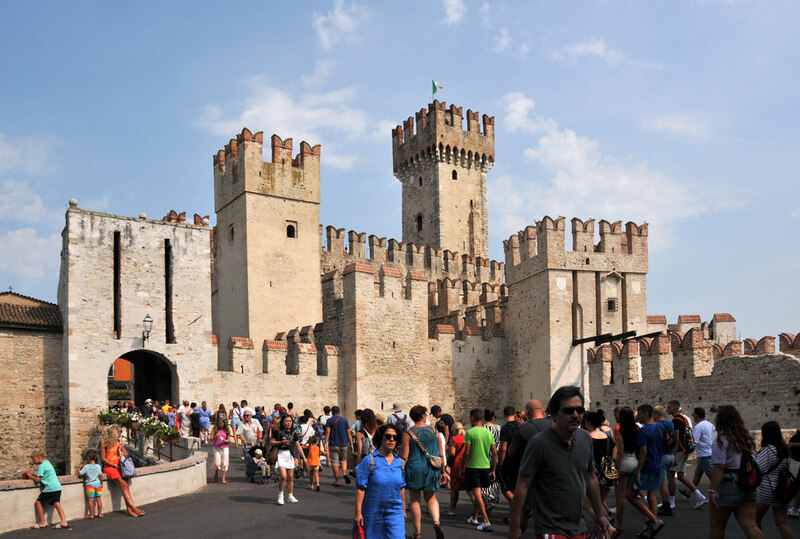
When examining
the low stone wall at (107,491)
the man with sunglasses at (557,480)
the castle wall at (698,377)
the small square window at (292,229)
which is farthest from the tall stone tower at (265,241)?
the man with sunglasses at (557,480)

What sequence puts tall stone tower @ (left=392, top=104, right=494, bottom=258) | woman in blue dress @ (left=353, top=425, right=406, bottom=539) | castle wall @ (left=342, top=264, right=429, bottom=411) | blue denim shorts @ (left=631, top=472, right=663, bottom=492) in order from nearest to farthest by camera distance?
1. woman in blue dress @ (left=353, top=425, right=406, bottom=539)
2. blue denim shorts @ (left=631, top=472, right=663, bottom=492)
3. castle wall @ (left=342, top=264, right=429, bottom=411)
4. tall stone tower @ (left=392, top=104, right=494, bottom=258)

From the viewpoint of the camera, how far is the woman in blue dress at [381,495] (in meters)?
7.92

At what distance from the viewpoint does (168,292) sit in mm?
27000

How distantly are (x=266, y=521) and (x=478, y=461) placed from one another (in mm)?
3530

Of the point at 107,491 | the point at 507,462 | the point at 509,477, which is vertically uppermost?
the point at 507,462

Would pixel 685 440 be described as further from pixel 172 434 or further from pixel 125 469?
pixel 172 434

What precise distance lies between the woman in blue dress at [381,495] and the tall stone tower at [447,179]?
39853 mm

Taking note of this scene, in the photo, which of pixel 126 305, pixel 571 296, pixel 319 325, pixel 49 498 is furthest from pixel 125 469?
pixel 571 296

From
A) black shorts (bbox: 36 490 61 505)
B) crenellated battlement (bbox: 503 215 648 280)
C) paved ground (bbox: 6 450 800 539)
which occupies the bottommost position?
paved ground (bbox: 6 450 800 539)

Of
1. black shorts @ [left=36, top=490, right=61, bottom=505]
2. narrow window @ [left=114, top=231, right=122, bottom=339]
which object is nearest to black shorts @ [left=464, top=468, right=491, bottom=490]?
black shorts @ [left=36, top=490, right=61, bottom=505]

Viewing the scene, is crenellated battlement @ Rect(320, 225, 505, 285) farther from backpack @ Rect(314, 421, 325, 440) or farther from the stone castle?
backpack @ Rect(314, 421, 325, 440)

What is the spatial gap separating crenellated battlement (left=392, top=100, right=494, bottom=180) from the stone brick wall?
2913cm

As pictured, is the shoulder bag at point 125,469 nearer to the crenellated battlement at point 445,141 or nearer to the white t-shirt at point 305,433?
the white t-shirt at point 305,433

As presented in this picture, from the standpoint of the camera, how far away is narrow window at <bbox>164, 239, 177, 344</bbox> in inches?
1051
